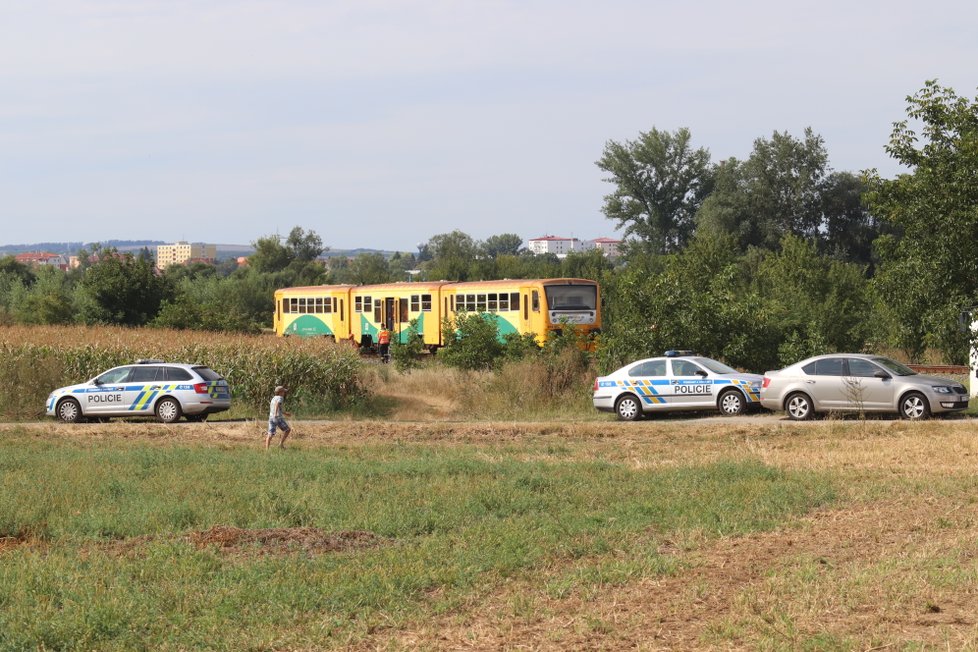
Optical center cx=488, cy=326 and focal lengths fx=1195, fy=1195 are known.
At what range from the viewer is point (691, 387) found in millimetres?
26922

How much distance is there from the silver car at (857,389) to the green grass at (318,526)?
7.36 metres

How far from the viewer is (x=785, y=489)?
15.2 metres

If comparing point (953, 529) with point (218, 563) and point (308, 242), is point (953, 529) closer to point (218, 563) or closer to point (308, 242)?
point (218, 563)

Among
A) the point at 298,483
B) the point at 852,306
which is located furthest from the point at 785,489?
the point at 852,306

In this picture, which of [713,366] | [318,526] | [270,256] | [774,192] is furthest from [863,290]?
[270,256]

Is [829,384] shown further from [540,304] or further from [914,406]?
[540,304]

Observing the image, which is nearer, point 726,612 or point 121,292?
point 726,612

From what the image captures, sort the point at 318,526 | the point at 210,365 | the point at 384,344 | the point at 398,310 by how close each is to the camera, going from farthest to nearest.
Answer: the point at 398,310, the point at 384,344, the point at 210,365, the point at 318,526

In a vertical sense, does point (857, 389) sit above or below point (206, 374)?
below

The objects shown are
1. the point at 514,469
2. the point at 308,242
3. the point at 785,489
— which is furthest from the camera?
the point at 308,242

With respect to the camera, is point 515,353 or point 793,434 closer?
point 793,434

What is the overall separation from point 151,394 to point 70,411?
2.23m

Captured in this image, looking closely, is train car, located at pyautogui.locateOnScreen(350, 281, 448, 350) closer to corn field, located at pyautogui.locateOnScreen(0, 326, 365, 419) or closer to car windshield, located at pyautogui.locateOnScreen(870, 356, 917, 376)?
corn field, located at pyautogui.locateOnScreen(0, 326, 365, 419)

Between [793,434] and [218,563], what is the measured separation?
48.6ft
